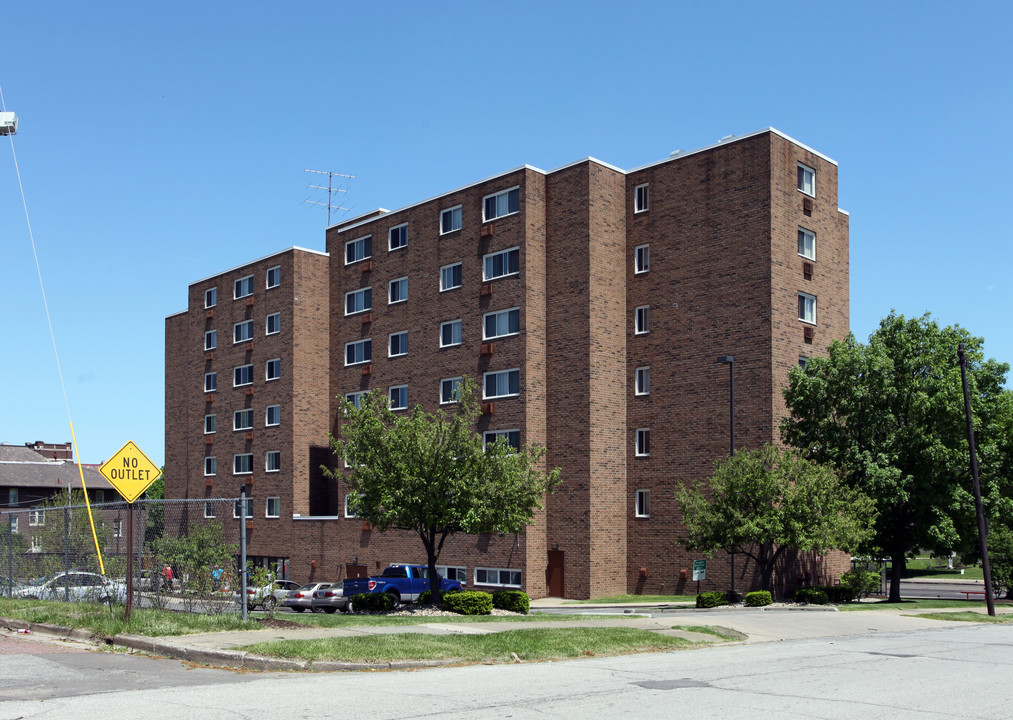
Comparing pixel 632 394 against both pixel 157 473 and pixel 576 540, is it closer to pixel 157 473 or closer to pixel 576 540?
pixel 576 540

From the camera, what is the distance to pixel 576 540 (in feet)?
145

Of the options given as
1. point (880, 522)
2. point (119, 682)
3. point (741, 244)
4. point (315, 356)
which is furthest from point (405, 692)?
point (315, 356)

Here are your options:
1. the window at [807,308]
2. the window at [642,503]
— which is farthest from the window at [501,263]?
the window at [807,308]

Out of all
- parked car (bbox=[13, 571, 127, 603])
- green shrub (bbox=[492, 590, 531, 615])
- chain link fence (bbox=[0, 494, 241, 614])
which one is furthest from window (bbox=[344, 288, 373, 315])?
parked car (bbox=[13, 571, 127, 603])

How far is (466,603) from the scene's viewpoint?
28984 mm

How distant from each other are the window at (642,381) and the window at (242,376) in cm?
2730

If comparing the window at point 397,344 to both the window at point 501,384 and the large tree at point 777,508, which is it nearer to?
the window at point 501,384

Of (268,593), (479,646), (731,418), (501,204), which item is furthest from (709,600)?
(501,204)

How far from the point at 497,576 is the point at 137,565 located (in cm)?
2720

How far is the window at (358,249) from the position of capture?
5606 cm

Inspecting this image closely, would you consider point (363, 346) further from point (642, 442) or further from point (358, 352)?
point (642, 442)

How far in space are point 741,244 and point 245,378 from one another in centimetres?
3402

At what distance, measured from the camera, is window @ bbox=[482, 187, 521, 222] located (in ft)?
155

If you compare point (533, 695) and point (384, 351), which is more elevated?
point (384, 351)
